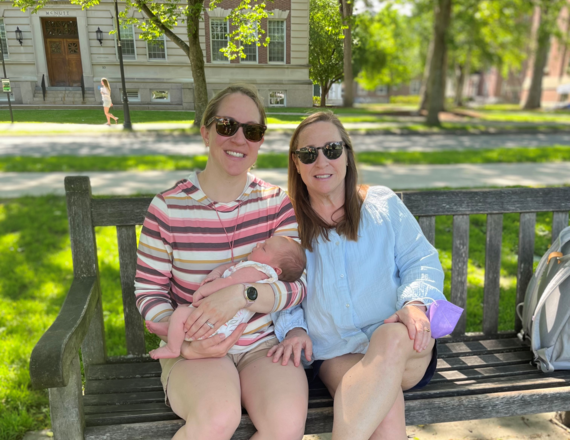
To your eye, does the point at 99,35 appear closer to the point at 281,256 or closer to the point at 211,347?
the point at 281,256

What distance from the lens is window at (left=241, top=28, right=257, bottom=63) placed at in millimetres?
2479

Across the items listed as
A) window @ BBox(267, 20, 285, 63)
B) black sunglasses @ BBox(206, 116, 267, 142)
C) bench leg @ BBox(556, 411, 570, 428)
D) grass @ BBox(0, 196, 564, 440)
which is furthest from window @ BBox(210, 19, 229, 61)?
bench leg @ BBox(556, 411, 570, 428)

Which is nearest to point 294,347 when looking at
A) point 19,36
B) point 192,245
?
point 192,245

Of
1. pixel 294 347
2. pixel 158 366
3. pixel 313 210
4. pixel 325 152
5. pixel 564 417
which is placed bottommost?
pixel 564 417

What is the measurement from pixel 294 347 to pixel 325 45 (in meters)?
1.54

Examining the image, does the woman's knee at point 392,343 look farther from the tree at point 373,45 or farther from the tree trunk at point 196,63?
the tree at point 373,45

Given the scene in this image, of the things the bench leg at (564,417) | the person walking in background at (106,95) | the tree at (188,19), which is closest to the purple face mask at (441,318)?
the bench leg at (564,417)

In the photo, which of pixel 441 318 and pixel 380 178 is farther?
pixel 380 178

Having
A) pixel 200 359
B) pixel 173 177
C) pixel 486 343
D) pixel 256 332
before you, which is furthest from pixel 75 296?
pixel 173 177

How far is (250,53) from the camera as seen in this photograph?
2510 mm

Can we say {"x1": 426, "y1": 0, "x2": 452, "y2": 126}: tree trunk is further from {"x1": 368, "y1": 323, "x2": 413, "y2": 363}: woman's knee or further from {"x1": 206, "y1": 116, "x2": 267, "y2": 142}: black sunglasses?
{"x1": 368, "y1": 323, "x2": 413, "y2": 363}: woman's knee

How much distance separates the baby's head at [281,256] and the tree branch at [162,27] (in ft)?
3.47

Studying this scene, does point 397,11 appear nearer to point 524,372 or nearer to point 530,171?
point 524,372

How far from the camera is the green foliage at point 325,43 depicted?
8.20 ft
